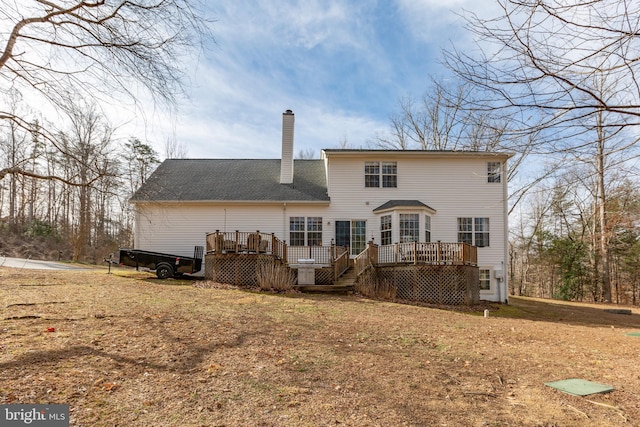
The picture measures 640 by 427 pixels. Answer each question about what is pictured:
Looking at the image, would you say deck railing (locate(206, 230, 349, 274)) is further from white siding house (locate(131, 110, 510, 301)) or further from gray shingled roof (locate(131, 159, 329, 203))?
gray shingled roof (locate(131, 159, 329, 203))

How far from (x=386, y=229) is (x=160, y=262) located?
32.5ft

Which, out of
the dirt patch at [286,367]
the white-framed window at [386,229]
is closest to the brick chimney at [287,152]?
the white-framed window at [386,229]

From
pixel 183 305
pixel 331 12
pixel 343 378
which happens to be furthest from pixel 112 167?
pixel 343 378

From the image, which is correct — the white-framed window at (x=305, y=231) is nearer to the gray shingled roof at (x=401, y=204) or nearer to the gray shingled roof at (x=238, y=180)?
the gray shingled roof at (x=238, y=180)

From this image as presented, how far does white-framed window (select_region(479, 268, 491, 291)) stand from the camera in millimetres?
18078

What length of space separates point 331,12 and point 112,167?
5.56m

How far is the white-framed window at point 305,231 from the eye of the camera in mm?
17984

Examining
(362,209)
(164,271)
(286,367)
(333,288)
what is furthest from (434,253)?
(164,271)

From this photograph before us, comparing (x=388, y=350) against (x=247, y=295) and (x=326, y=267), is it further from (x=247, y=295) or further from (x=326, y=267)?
(x=326, y=267)

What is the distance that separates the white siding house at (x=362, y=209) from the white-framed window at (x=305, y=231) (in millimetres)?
47

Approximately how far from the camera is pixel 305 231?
59.4ft

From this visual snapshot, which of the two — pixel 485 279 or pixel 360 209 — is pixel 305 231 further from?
pixel 485 279

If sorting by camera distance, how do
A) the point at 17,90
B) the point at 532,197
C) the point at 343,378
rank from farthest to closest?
1. the point at 532,197
2. the point at 17,90
3. the point at 343,378

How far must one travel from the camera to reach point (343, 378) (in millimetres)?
5094
